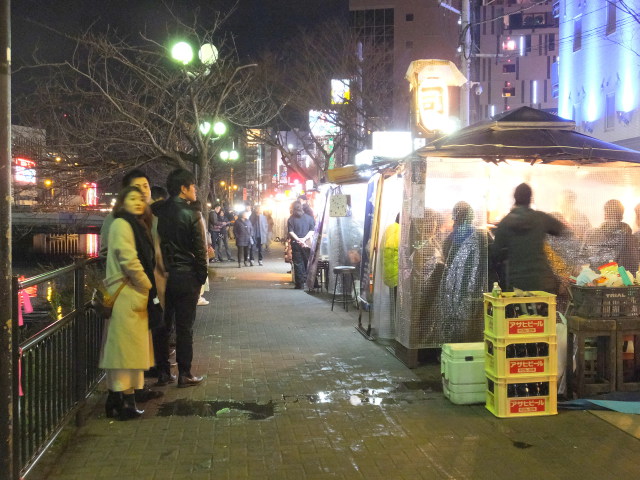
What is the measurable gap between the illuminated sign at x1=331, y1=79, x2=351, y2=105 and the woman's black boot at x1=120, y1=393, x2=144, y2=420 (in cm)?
2411

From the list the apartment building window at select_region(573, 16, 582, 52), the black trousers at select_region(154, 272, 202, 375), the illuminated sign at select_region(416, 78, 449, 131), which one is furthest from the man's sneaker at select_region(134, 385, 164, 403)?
the apartment building window at select_region(573, 16, 582, 52)

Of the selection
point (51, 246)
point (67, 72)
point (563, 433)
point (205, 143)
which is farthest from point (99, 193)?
point (51, 246)

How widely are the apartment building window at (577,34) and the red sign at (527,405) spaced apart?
23.4 metres

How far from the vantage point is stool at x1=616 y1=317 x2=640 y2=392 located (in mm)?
5945

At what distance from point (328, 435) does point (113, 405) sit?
1942 millimetres

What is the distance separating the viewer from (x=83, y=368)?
5.50 m

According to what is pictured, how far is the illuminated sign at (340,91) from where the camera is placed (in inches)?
1115

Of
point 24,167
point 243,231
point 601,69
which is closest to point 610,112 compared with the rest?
point 601,69

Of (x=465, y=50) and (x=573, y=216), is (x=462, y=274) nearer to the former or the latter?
(x=573, y=216)

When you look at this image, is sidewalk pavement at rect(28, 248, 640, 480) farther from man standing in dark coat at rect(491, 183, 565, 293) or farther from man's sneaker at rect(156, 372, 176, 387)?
man standing in dark coat at rect(491, 183, 565, 293)

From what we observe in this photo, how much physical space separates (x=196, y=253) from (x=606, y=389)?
4.23 m

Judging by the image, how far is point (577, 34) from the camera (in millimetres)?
25422

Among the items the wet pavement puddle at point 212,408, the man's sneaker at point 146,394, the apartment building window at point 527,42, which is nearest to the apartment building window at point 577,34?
the wet pavement puddle at point 212,408

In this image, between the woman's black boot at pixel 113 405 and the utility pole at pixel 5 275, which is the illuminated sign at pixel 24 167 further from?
the utility pole at pixel 5 275
